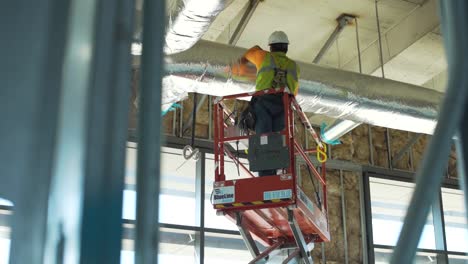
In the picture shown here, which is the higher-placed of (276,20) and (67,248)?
(276,20)

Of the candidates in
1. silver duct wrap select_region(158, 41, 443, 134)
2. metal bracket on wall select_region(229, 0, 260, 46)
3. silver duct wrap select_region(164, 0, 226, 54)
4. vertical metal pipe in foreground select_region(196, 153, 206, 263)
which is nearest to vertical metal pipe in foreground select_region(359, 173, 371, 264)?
silver duct wrap select_region(158, 41, 443, 134)

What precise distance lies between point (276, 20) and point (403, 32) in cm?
225

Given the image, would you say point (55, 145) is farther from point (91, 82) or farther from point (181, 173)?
point (181, 173)

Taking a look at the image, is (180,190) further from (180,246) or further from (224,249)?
(224,249)

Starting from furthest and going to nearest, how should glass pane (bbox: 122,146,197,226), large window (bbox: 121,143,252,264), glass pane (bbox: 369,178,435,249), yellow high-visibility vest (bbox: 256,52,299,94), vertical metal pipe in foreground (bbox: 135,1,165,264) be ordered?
1. glass pane (bbox: 369,178,435,249)
2. glass pane (bbox: 122,146,197,226)
3. large window (bbox: 121,143,252,264)
4. yellow high-visibility vest (bbox: 256,52,299,94)
5. vertical metal pipe in foreground (bbox: 135,1,165,264)

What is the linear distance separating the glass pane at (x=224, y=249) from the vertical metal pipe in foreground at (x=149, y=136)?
1070 centimetres

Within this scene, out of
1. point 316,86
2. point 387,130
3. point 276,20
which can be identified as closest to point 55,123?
point 316,86

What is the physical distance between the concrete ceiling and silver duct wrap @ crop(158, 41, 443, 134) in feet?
5.54

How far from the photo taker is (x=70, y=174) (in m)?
1.29

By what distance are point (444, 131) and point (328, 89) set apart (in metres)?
8.12

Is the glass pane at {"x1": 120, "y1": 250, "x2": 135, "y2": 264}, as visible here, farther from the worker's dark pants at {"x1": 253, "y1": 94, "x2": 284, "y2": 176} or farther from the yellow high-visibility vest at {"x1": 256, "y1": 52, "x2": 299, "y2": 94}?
the yellow high-visibility vest at {"x1": 256, "y1": 52, "x2": 299, "y2": 94}

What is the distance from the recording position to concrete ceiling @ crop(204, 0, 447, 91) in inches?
435

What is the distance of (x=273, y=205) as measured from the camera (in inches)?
271

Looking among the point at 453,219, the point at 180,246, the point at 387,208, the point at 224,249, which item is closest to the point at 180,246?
the point at 180,246
